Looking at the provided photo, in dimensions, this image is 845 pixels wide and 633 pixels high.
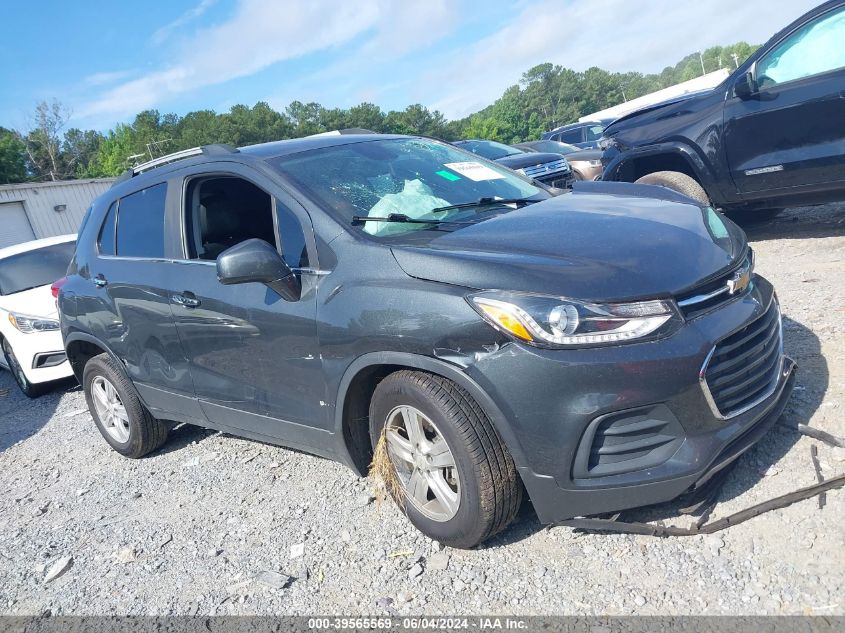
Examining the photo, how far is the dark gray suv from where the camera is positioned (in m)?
2.50

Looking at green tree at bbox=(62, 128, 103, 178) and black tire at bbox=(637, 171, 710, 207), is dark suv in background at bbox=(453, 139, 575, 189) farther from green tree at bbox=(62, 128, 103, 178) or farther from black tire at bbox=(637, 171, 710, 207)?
green tree at bbox=(62, 128, 103, 178)

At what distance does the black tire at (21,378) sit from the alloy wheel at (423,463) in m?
5.65

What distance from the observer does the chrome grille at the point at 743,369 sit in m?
2.54

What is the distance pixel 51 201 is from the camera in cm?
2920

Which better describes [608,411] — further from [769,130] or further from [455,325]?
[769,130]

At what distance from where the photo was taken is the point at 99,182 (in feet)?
107

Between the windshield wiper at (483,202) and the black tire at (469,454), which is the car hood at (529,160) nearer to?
the windshield wiper at (483,202)

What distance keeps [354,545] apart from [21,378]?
19.0 feet

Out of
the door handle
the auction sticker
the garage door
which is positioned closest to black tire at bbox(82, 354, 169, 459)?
the door handle

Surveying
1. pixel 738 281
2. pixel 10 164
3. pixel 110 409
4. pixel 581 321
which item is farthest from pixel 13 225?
pixel 738 281

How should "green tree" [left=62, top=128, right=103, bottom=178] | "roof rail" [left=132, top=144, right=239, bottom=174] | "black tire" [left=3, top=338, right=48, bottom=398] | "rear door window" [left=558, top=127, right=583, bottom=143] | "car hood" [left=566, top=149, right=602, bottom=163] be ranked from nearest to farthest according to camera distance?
"roof rail" [left=132, top=144, right=239, bottom=174] < "black tire" [left=3, top=338, right=48, bottom=398] < "car hood" [left=566, top=149, right=602, bottom=163] < "rear door window" [left=558, top=127, right=583, bottom=143] < "green tree" [left=62, top=128, right=103, bottom=178]

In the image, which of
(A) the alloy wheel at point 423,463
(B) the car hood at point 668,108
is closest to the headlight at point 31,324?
(A) the alloy wheel at point 423,463

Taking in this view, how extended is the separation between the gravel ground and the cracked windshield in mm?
1452

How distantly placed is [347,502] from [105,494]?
6.18 feet
